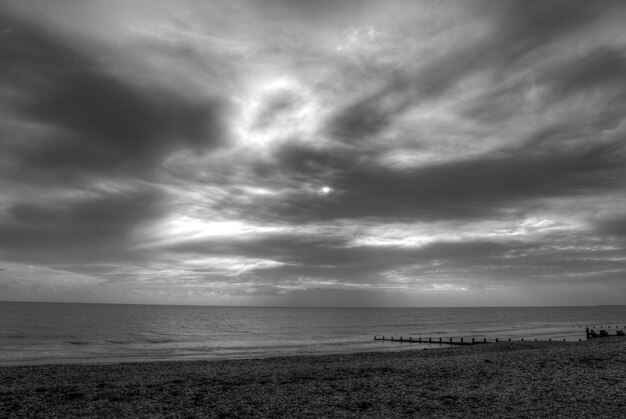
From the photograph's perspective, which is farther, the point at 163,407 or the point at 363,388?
the point at 363,388

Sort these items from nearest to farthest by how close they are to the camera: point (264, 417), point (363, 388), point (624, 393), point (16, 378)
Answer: point (264, 417) → point (624, 393) → point (363, 388) → point (16, 378)

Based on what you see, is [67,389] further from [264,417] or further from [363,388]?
[363,388]

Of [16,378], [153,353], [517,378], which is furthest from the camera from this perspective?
[153,353]

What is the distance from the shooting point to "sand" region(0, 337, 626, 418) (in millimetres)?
15258

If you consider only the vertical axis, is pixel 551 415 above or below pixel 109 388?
above

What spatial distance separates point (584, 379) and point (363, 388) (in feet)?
33.0

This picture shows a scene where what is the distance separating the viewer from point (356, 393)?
18297 mm

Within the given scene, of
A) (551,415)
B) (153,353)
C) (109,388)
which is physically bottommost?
(153,353)

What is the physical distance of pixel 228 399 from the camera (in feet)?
58.7

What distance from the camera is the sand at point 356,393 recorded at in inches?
601

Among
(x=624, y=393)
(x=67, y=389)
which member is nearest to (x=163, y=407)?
(x=67, y=389)

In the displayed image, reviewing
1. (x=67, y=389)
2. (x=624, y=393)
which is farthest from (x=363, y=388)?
(x=67, y=389)

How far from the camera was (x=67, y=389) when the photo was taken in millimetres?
21000

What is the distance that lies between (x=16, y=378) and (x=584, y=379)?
3108 centimetres
